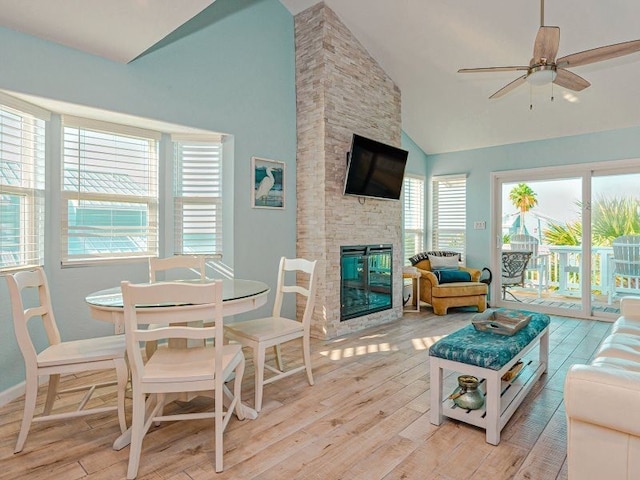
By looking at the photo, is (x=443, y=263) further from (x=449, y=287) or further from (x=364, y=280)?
(x=364, y=280)

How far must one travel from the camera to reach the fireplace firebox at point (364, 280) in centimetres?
435

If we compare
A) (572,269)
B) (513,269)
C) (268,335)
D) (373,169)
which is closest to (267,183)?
(373,169)

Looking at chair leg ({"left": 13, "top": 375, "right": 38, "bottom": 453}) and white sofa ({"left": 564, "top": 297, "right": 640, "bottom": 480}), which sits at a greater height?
white sofa ({"left": 564, "top": 297, "right": 640, "bottom": 480})

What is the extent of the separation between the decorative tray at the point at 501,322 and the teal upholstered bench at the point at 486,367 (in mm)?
33

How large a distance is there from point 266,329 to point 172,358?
74 cm

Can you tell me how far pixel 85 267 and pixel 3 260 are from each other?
63cm

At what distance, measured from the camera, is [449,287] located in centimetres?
530

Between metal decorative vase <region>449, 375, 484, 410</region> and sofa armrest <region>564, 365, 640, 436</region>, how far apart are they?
0.88 metres

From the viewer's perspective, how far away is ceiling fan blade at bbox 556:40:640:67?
2385mm

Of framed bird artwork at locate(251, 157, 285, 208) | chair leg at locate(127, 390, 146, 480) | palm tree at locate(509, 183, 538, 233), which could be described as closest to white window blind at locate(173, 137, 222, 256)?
framed bird artwork at locate(251, 157, 285, 208)

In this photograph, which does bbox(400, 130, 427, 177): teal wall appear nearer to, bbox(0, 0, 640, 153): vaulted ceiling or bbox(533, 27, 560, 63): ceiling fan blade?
bbox(0, 0, 640, 153): vaulted ceiling

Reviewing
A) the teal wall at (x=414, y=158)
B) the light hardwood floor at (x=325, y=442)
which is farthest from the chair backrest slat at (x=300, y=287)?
the teal wall at (x=414, y=158)

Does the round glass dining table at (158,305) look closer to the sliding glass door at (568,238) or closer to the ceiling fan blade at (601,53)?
the ceiling fan blade at (601,53)

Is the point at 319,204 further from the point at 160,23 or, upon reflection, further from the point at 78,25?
the point at 78,25
